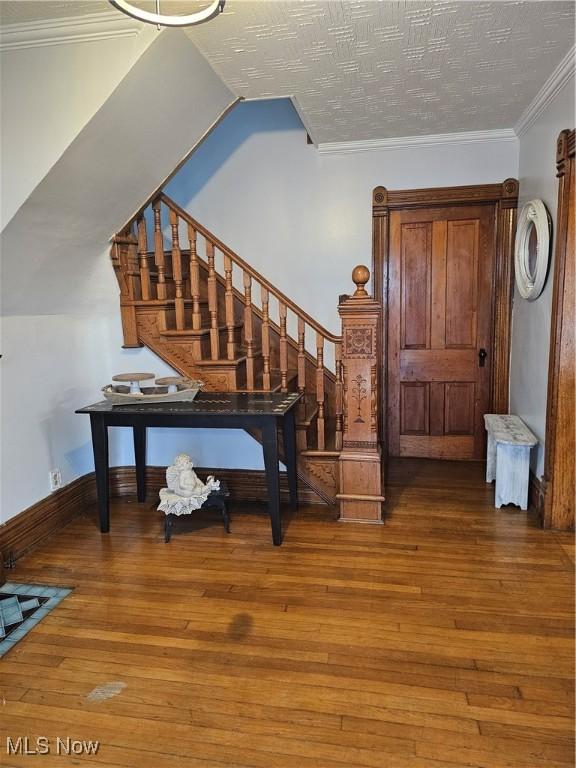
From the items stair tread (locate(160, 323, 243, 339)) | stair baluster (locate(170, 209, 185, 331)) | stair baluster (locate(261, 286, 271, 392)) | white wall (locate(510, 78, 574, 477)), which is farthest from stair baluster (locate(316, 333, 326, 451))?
white wall (locate(510, 78, 574, 477))

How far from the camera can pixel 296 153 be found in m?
4.12

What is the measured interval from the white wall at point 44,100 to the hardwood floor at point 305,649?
190 centimetres

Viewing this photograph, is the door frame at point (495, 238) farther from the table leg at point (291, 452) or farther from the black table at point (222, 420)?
the black table at point (222, 420)

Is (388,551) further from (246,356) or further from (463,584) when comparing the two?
(246,356)

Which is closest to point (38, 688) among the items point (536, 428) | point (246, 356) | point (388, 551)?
point (388, 551)

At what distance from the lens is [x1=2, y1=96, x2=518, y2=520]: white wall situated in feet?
10.6

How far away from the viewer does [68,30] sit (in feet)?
7.39

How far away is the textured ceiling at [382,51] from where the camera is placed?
220 centimetres

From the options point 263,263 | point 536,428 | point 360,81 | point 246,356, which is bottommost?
point 536,428

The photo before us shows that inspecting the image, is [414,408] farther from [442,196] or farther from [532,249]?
[442,196]

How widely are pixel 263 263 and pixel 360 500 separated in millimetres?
2170

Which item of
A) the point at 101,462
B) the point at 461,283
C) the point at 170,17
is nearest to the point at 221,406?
the point at 101,462

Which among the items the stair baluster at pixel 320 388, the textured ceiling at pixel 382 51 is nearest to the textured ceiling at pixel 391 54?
the textured ceiling at pixel 382 51

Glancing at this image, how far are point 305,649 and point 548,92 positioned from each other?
10.7ft
